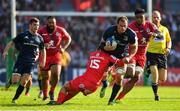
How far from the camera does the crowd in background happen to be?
3653 centimetres

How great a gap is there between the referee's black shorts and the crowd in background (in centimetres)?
1208

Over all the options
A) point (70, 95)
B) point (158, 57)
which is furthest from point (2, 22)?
point (70, 95)

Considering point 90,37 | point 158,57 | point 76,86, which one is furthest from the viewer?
point 90,37

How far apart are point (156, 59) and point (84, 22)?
1608 centimetres

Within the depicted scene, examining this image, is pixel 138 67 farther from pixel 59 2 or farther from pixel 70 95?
pixel 59 2

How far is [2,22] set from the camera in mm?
38750

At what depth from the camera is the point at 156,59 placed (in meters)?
23.2

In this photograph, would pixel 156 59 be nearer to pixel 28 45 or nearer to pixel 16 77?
pixel 28 45

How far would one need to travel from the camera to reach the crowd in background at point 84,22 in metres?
36.5

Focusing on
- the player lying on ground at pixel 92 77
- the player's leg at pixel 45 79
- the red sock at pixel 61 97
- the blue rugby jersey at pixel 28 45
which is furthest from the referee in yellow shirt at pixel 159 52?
the red sock at pixel 61 97

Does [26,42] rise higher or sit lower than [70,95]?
higher

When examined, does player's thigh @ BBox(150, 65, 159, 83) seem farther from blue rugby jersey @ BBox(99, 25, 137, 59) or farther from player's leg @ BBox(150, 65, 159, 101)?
blue rugby jersey @ BBox(99, 25, 137, 59)

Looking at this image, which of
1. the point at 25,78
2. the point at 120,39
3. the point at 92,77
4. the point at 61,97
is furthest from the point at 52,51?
the point at 92,77

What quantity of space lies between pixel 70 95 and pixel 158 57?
4915 mm
